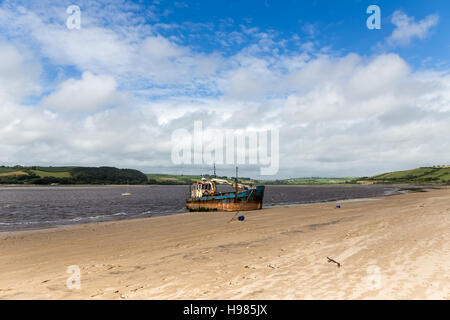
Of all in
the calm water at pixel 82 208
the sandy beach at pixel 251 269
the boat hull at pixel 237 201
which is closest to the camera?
the sandy beach at pixel 251 269

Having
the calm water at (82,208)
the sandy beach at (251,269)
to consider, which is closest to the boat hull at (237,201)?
the calm water at (82,208)

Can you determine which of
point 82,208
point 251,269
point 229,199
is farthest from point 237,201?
point 82,208

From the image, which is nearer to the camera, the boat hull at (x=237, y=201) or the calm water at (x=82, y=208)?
the calm water at (x=82, y=208)

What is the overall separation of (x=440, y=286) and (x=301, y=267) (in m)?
3.64

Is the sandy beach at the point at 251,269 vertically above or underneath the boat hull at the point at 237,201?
above

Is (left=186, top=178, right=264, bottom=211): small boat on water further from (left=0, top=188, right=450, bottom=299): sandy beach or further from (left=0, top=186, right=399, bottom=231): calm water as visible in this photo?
(left=0, top=188, right=450, bottom=299): sandy beach

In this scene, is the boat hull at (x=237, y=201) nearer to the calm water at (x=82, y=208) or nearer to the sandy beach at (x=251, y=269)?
the calm water at (x=82, y=208)

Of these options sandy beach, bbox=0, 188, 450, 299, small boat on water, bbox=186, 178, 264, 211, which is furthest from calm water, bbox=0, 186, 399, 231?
sandy beach, bbox=0, 188, 450, 299

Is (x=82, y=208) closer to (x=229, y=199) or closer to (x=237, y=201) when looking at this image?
(x=229, y=199)

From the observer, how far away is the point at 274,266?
9156 mm

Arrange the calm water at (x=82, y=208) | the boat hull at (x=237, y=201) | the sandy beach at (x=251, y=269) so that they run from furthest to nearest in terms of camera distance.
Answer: the boat hull at (x=237, y=201) → the calm water at (x=82, y=208) → the sandy beach at (x=251, y=269)

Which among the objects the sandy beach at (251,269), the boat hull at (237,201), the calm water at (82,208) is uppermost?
the sandy beach at (251,269)

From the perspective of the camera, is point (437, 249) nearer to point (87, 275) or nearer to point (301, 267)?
point (301, 267)
